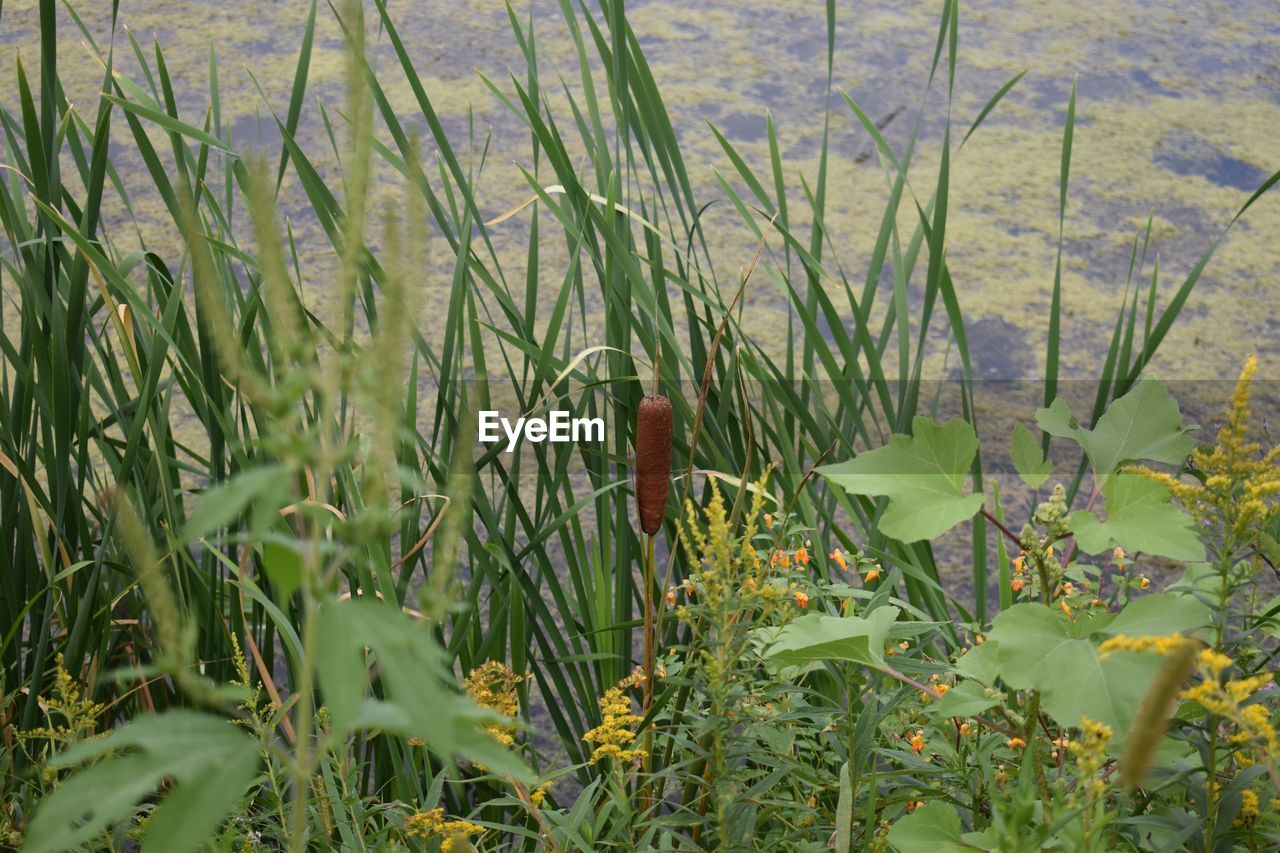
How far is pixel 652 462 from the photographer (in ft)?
1.98

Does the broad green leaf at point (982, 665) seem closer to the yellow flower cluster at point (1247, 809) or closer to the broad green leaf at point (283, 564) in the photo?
the yellow flower cluster at point (1247, 809)

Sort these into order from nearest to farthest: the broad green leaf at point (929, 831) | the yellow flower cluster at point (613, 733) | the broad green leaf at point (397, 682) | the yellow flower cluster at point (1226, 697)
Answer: the broad green leaf at point (397, 682) < the yellow flower cluster at point (1226, 697) < the broad green leaf at point (929, 831) < the yellow flower cluster at point (613, 733)

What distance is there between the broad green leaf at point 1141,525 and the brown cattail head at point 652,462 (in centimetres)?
20

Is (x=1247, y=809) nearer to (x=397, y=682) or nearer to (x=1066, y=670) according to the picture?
(x=1066, y=670)

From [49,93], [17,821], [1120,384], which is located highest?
[49,93]

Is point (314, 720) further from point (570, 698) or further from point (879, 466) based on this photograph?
point (879, 466)

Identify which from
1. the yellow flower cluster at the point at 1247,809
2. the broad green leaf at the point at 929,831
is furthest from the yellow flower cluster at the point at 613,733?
the yellow flower cluster at the point at 1247,809

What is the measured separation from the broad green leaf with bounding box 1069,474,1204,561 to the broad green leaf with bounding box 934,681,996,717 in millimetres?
73

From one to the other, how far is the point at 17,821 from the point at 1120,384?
710mm

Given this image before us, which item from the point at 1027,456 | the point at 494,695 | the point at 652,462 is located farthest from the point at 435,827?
the point at 1027,456

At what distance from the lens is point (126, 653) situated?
33.8 inches

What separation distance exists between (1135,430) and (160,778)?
430 mm

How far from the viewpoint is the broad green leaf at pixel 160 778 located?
0.76ft

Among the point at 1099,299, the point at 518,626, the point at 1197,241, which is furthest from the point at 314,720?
the point at 1197,241
